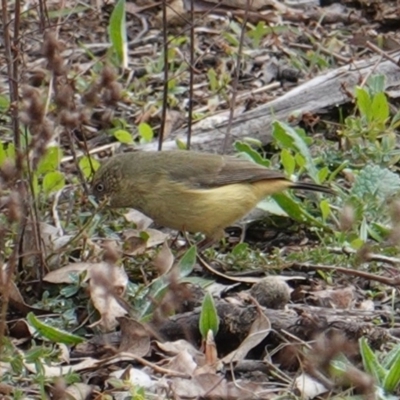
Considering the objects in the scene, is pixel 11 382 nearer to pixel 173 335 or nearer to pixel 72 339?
pixel 72 339

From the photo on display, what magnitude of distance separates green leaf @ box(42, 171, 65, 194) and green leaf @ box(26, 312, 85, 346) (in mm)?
1500

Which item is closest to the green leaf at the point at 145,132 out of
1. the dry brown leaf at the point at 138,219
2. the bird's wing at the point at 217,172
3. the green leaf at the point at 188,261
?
the dry brown leaf at the point at 138,219

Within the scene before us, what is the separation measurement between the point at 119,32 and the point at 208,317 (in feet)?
11.8

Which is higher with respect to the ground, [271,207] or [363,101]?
[363,101]

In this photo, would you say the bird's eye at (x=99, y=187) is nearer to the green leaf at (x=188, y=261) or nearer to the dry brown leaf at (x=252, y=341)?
the green leaf at (x=188, y=261)

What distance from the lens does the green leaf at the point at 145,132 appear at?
7859 mm

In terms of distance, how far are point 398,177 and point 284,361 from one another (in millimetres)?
1946

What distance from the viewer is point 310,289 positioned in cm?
607

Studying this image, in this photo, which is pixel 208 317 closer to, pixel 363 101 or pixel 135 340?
pixel 135 340

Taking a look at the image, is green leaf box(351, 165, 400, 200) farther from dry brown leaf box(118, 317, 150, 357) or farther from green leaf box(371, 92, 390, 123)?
dry brown leaf box(118, 317, 150, 357)

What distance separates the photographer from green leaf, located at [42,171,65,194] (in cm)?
681

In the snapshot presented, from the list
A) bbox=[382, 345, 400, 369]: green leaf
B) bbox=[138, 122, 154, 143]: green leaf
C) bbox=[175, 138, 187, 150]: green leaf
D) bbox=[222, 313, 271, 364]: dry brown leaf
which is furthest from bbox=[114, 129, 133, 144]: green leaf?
bbox=[382, 345, 400, 369]: green leaf

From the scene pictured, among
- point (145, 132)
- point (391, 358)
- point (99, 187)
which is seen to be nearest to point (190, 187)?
point (99, 187)

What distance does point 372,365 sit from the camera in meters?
4.84
